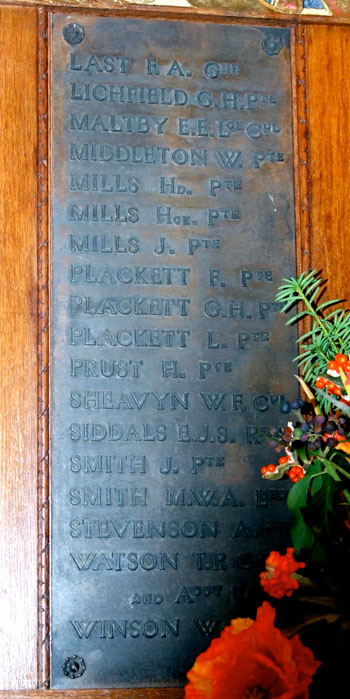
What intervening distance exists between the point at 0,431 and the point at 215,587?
822 millimetres

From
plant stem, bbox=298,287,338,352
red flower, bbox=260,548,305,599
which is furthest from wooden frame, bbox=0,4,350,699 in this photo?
red flower, bbox=260,548,305,599

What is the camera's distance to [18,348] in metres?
3.39

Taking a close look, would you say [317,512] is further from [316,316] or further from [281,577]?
[316,316]

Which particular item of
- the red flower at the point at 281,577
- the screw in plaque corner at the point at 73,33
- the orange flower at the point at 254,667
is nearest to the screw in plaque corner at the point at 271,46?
the screw in plaque corner at the point at 73,33

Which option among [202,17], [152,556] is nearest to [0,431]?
[152,556]

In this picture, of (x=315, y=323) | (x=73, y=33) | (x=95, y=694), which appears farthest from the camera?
(x=73, y=33)

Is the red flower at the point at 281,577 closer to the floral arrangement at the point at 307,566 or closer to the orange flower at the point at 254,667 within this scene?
the floral arrangement at the point at 307,566

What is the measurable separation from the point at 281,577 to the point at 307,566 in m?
0.24

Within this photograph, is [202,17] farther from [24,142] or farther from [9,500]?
[9,500]

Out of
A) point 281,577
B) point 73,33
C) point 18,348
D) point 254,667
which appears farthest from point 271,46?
point 254,667

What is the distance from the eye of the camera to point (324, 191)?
361cm

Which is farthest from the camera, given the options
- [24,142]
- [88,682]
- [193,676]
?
[24,142]

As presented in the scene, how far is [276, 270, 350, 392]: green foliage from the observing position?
11.0 ft

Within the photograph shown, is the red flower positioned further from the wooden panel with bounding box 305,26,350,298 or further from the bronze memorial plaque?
the wooden panel with bounding box 305,26,350,298
